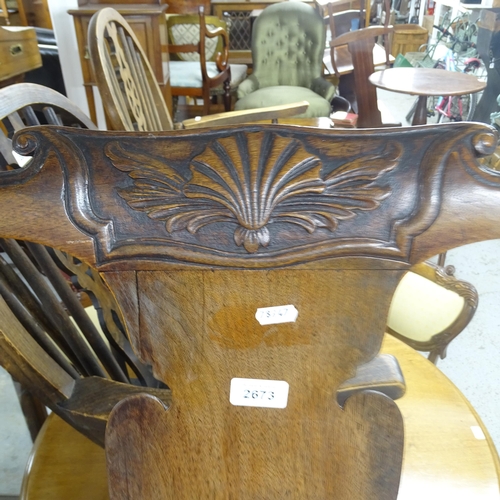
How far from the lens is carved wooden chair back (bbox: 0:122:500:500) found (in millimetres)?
337

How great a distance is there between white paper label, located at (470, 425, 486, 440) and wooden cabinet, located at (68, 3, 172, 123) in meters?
2.08

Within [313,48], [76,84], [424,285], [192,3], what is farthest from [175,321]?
[192,3]

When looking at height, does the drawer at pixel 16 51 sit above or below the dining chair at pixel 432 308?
above

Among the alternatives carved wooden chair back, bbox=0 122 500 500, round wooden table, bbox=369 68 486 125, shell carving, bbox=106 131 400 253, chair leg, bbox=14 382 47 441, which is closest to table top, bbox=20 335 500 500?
chair leg, bbox=14 382 47 441

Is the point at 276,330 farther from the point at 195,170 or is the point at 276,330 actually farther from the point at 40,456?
the point at 40,456

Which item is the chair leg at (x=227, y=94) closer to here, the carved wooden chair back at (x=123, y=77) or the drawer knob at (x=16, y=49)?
the drawer knob at (x=16, y=49)

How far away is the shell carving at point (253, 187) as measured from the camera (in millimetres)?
338

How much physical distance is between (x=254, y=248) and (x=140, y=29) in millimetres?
2151

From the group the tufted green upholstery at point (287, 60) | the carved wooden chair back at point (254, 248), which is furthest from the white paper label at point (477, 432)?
the tufted green upholstery at point (287, 60)

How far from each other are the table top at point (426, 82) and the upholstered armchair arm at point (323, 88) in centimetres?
29

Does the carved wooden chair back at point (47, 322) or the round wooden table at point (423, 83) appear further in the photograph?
the round wooden table at point (423, 83)

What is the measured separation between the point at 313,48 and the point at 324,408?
303 centimetres

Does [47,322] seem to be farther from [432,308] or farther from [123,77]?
[432,308]

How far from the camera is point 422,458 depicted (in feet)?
2.27
